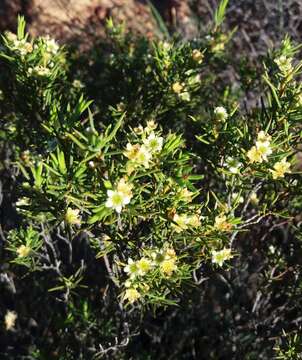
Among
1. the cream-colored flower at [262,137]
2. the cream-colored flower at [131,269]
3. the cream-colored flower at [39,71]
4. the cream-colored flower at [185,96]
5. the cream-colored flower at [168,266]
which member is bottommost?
the cream-colored flower at [168,266]

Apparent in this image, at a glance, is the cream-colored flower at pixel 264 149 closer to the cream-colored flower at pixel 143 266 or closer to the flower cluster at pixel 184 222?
the flower cluster at pixel 184 222

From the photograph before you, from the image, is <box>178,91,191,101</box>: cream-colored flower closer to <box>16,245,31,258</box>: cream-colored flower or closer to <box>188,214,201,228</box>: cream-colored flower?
<box>188,214,201,228</box>: cream-colored flower

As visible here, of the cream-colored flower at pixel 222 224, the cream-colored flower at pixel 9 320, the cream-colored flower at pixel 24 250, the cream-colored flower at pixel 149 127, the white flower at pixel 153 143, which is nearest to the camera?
the white flower at pixel 153 143

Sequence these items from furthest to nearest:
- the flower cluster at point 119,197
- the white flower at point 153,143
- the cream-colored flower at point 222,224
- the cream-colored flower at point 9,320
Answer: the cream-colored flower at point 9,320
the cream-colored flower at point 222,224
the white flower at point 153,143
the flower cluster at point 119,197

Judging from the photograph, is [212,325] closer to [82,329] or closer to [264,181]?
[82,329]

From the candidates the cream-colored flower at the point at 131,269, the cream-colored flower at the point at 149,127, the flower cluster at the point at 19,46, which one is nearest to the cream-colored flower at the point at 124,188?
the cream-colored flower at the point at 149,127

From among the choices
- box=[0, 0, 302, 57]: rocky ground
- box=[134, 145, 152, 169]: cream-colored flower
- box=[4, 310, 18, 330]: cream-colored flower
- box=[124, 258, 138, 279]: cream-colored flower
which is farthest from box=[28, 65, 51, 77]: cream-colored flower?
box=[0, 0, 302, 57]: rocky ground

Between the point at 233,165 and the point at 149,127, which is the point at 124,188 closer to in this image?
the point at 149,127
